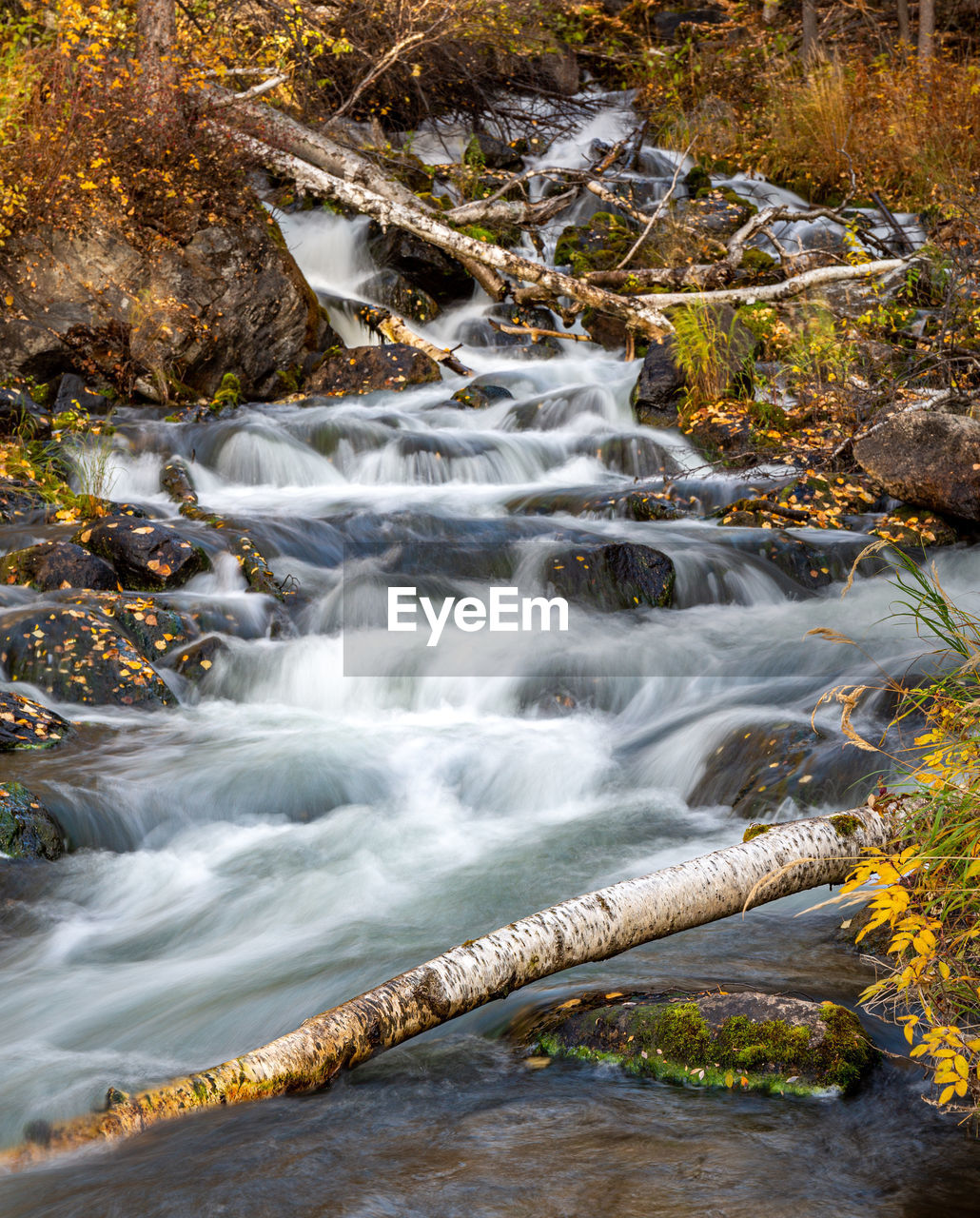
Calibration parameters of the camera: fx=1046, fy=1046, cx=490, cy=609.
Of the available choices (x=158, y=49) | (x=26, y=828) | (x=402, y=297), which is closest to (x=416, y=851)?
(x=26, y=828)

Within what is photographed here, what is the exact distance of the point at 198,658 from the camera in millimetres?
7152

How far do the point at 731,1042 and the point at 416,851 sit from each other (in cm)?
265

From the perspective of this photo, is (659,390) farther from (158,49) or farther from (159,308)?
(158,49)

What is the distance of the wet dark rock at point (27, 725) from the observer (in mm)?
5738

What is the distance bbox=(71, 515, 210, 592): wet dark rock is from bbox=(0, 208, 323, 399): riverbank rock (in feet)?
14.0

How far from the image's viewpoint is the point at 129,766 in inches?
223

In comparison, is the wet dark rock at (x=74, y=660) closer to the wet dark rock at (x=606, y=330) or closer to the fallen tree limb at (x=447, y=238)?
the fallen tree limb at (x=447, y=238)

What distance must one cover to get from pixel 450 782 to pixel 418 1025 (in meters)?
3.30

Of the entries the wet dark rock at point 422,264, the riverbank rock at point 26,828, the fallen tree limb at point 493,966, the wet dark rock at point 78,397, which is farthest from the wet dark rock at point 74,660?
the wet dark rock at point 422,264

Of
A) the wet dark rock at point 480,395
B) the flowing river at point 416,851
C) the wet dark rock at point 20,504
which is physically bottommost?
the flowing river at point 416,851

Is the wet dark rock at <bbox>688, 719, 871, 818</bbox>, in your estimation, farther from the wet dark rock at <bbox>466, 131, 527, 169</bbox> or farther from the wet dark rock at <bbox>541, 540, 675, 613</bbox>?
the wet dark rock at <bbox>466, 131, 527, 169</bbox>

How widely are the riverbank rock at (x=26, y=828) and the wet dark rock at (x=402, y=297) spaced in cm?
1032

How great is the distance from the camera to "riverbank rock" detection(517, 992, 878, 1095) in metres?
2.84

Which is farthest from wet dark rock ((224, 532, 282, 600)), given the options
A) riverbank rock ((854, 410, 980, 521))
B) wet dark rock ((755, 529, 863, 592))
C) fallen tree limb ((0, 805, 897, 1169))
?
fallen tree limb ((0, 805, 897, 1169))
